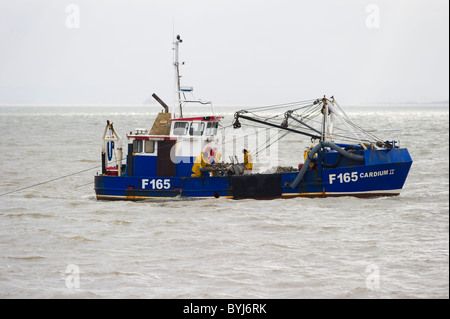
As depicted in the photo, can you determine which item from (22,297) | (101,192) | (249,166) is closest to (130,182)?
(101,192)

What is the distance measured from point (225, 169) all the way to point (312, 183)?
3.46 metres

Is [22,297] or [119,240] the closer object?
[22,297]

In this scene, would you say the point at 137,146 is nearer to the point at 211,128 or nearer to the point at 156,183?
the point at 156,183

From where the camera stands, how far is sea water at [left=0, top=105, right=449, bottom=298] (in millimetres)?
13602

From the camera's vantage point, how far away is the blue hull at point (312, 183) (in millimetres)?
23188

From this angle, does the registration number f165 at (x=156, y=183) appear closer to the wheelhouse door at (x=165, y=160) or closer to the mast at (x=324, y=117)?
the wheelhouse door at (x=165, y=160)

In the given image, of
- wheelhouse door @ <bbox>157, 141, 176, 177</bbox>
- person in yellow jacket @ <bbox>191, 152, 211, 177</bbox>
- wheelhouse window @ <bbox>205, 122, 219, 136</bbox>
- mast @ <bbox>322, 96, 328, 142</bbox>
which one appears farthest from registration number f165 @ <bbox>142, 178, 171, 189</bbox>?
mast @ <bbox>322, 96, 328, 142</bbox>

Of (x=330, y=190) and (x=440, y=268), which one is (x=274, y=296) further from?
(x=330, y=190)

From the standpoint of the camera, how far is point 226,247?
1705 centimetres

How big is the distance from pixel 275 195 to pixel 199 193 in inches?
119

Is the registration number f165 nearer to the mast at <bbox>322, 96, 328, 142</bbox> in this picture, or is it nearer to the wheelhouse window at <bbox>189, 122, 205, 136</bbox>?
the wheelhouse window at <bbox>189, 122, 205, 136</bbox>

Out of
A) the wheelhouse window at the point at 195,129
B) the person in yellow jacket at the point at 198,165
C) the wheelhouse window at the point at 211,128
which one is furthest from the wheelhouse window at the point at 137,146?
the wheelhouse window at the point at 211,128

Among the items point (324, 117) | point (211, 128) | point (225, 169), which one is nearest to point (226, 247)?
point (225, 169)

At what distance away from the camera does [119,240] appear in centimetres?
Answer: 1814
